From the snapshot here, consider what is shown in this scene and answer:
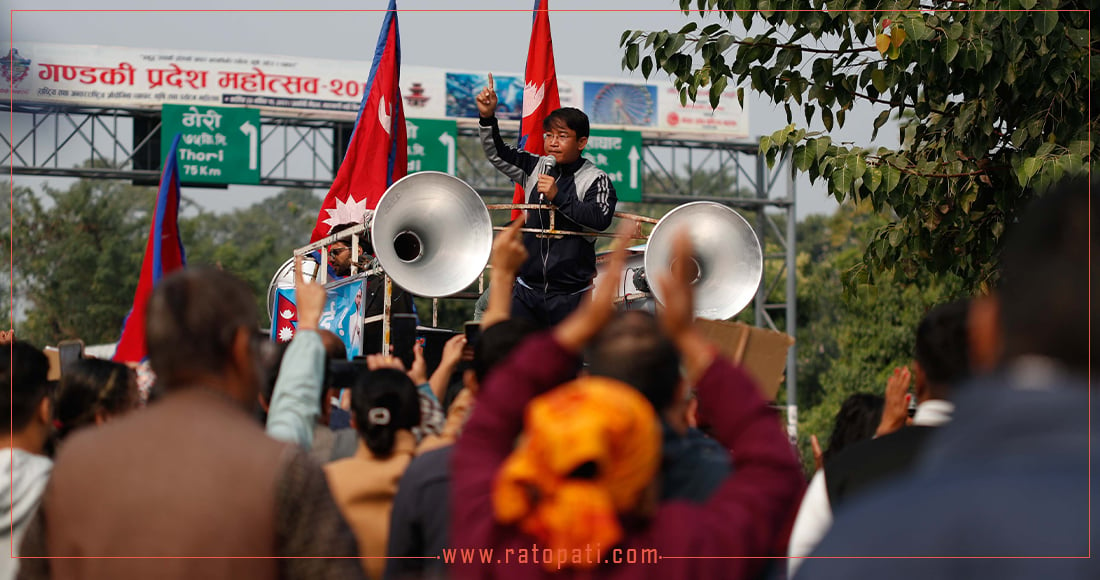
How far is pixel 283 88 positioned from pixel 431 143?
128 inches

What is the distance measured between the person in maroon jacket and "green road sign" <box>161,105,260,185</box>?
22960 millimetres

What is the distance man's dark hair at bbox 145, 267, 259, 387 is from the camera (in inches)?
95.6

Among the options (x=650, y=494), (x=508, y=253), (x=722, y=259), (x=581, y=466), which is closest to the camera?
(x=581, y=466)

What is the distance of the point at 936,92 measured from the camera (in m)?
6.82

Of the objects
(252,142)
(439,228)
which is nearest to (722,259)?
(439,228)

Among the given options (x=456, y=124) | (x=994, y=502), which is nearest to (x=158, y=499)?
(x=994, y=502)

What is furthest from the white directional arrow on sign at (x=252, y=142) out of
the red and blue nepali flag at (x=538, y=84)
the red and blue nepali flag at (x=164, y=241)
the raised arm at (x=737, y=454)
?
the raised arm at (x=737, y=454)

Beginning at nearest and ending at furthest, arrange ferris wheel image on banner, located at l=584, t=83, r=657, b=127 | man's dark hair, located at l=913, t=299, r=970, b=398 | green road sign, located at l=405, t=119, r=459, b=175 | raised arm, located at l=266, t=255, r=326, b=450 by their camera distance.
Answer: raised arm, located at l=266, t=255, r=326, b=450
man's dark hair, located at l=913, t=299, r=970, b=398
green road sign, located at l=405, t=119, r=459, b=175
ferris wheel image on banner, located at l=584, t=83, r=657, b=127

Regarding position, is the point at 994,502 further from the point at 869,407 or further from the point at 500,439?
the point at 869,407

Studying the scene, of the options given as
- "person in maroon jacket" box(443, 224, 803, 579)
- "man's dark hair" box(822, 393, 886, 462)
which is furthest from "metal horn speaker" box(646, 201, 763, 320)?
"person in maroon jacket" box(443, 224, 803, 579)

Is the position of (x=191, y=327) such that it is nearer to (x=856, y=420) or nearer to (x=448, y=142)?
(x=856, y=420)

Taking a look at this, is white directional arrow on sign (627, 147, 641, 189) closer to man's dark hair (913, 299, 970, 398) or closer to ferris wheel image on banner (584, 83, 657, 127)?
ferris wheel image on banner (584, 83, 657, 127)

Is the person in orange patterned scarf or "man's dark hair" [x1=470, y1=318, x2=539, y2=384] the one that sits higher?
"man's dark hair" [x1=470, y1=318, x2=539, y2=384]

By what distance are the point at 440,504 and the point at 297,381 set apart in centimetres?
47
